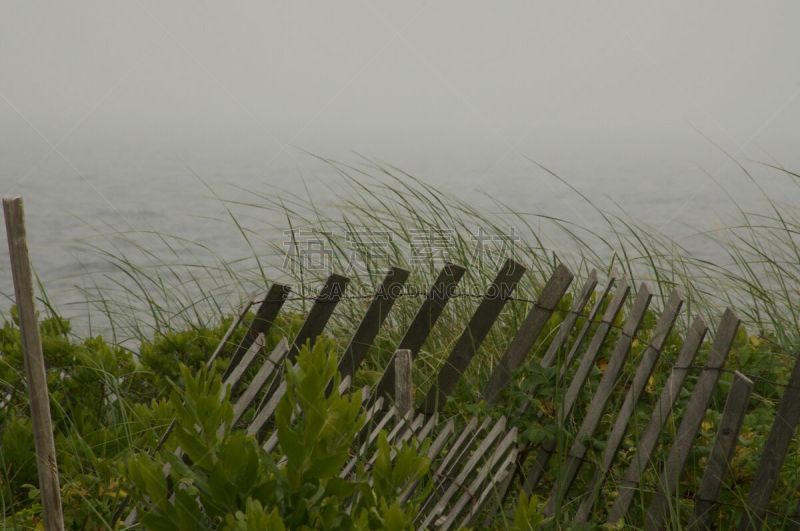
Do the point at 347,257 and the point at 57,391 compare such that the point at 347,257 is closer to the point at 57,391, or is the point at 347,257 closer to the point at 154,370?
the point at 154,370

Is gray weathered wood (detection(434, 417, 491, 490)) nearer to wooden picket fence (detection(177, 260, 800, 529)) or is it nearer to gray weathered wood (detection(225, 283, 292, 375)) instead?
Answer: wooden picket fence (detection(177, 260, 800, 529))

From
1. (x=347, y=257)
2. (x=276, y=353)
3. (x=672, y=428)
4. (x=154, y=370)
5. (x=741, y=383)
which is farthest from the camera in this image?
(x=347, y=257)

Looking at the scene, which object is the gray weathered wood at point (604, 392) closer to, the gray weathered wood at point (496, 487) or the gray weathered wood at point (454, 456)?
the gray weathered wood at point (496, 487)

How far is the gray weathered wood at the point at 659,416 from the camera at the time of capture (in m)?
2.34

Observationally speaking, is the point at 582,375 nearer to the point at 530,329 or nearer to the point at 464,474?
the point at 530,329

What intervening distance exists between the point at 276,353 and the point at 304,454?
3.40 ft

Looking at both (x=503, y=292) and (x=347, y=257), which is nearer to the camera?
(x=503, y=292)

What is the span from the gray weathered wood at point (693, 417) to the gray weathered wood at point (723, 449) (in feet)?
0.20

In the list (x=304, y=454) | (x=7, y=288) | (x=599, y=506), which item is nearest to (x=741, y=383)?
(x=599, y=506)

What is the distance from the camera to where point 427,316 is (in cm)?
271

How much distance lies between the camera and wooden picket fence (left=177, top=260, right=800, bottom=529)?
228 centimetres

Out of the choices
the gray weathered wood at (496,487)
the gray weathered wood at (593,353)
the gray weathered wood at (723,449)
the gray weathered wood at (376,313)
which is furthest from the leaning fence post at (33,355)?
the gray weathered wood at (723,449)

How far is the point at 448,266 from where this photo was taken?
8.64 ft

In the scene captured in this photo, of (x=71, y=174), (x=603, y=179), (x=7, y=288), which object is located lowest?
(x=71, y=174)
